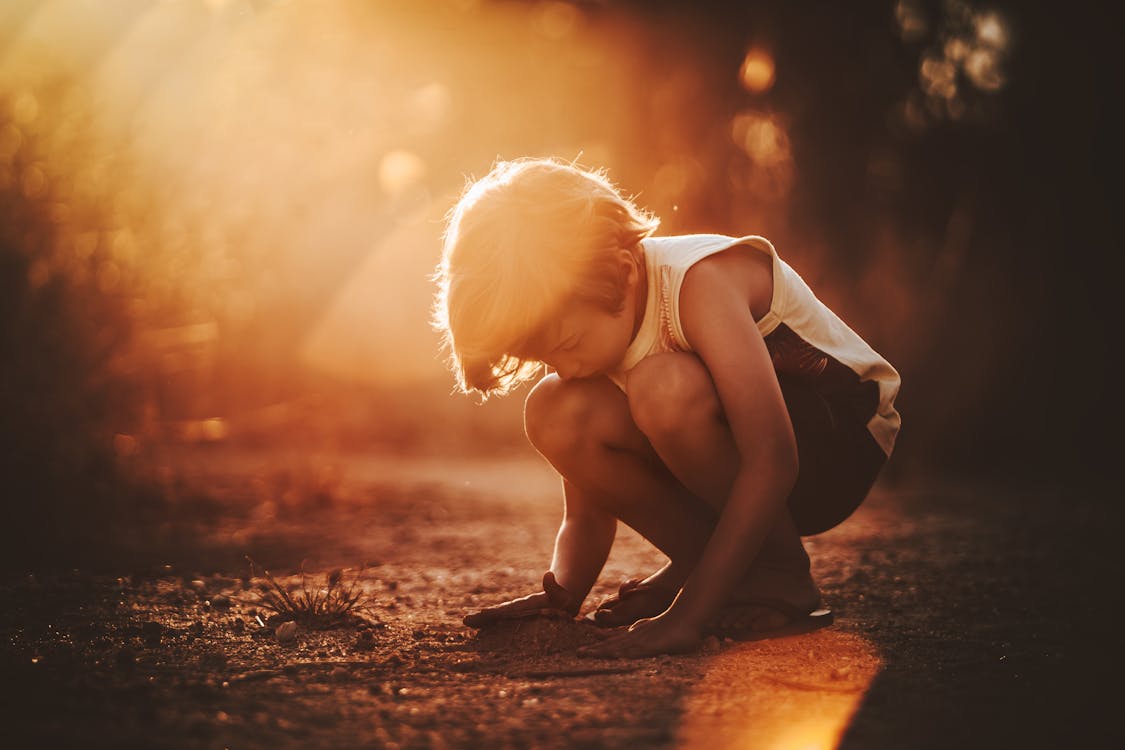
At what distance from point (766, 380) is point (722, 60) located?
191 inches

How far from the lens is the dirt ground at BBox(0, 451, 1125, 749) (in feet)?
5.13

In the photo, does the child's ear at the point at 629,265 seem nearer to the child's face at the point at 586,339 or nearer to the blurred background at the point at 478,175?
the child's face at the point at 586,339

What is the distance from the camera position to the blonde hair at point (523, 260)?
7.02 feet

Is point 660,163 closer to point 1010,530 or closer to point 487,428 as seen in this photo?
point 487,428

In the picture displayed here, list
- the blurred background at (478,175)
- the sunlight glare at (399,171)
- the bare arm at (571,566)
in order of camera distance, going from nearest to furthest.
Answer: the bare arm at (571,566) < the blurred background at (478,175) < the sunlight glare at (399,171)

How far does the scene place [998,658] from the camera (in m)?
1.98

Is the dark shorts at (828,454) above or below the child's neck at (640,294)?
below

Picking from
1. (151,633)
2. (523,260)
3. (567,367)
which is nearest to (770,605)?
(567,367)

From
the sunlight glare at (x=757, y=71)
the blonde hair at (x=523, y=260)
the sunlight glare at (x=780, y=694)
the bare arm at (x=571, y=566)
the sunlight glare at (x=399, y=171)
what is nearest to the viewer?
the sunlight glare at (x=780, y=694)

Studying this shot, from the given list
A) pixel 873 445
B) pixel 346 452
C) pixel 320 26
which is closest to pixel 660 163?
pixel 320 26

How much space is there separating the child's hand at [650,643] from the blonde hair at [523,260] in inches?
24.5

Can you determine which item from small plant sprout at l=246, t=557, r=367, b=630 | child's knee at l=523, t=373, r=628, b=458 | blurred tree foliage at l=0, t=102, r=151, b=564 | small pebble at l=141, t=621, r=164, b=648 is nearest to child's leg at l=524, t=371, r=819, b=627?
child's knee at l=523, t=373, r=628, b=458

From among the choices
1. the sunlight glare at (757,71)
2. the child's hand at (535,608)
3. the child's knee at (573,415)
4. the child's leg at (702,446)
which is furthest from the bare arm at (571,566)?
the sunlight glare at (757,71)

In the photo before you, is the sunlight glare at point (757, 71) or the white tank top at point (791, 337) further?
the sunlight glare at point (757, 71)
